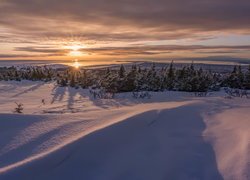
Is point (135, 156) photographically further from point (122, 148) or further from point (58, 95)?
point (58, 95)

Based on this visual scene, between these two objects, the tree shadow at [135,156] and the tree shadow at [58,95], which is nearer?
the tree shadow at [135,156]

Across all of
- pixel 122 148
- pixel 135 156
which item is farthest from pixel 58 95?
pixel 135 156

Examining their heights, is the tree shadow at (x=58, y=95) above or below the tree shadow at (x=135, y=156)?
below

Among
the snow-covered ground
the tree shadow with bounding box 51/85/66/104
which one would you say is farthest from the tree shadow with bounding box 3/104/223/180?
the tree shadow with bounding box 51/85/66/104

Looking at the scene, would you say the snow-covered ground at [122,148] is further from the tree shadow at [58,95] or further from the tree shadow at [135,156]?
the tree shadow at [58,95]

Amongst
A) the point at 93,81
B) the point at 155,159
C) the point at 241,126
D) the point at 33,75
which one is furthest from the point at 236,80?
Result: the point at 33,75

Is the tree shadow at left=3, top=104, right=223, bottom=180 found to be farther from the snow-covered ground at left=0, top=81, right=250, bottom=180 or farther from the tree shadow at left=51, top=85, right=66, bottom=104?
the tree shadow at left=51, top=85, right=66, bottom=104

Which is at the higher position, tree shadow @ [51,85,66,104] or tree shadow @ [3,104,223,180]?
tree shadow @ [3,104,223,180]

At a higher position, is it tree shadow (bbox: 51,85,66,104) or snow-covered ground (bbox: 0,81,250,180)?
snow-covered ground (bbox: 0,81,250,180)

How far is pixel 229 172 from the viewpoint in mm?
3334

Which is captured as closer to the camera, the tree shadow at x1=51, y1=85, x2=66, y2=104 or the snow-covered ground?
the snow-covered ground

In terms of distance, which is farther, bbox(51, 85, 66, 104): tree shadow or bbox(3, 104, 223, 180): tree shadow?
bbox(51, 85, 66, 104): tree shadow

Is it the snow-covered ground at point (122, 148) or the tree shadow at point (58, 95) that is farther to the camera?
the tree shadow at point (58, 95)

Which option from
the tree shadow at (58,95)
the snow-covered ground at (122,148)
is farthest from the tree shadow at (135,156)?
the tree shadow at (58,95)
